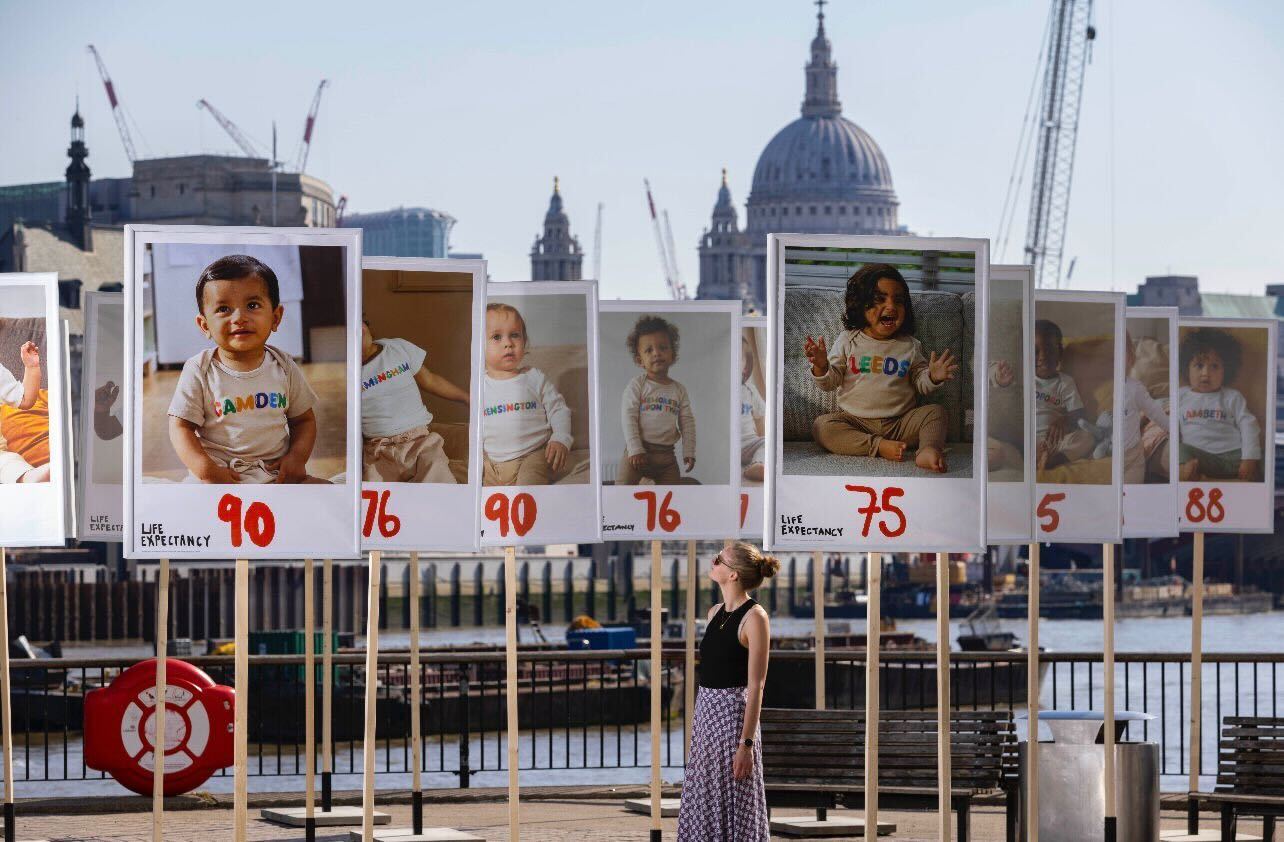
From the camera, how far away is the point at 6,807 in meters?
14.4

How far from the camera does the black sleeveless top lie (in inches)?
481

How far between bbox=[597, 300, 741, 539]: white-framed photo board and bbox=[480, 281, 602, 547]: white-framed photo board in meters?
1.09

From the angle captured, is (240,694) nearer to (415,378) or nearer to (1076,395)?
(415,378)

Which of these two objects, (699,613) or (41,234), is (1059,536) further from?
(41,234)

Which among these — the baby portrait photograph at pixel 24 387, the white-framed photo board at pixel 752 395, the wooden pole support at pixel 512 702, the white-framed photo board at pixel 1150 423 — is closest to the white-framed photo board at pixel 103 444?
the baby portrait photograph at pixel 24 387

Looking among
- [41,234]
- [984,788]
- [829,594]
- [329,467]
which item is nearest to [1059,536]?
[984,788]

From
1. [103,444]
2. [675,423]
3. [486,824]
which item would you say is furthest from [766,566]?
[103,444]

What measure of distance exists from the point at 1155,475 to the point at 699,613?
90.0m

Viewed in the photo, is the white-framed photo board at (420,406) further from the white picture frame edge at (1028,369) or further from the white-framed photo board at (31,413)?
the white picture frame edge at (1028,369)

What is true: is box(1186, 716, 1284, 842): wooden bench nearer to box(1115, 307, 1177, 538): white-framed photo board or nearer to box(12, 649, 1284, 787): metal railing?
box(1115, 307, 1177, 538): white-framed photo board

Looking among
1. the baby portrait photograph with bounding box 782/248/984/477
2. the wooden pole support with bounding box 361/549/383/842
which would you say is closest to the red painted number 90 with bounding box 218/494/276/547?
the wooden pole support with bounding box 361/549/383/842

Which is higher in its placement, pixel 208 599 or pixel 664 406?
pixel 664 406

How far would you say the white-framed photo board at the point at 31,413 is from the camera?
13.4 meters

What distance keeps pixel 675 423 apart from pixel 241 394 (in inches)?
158
